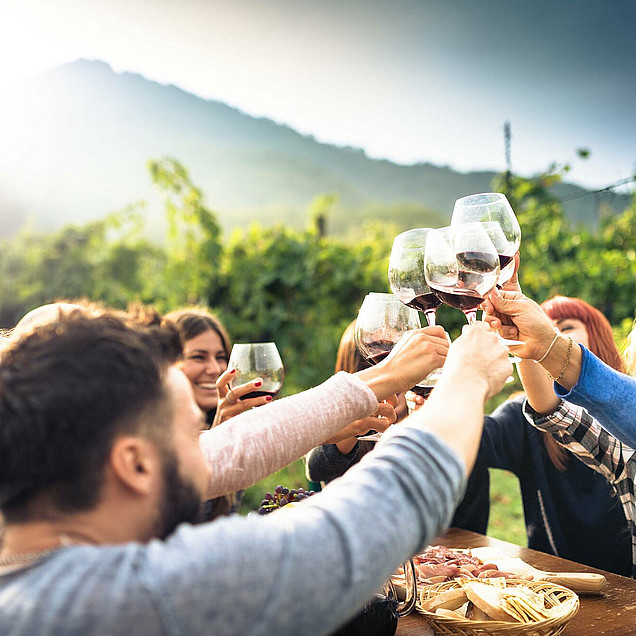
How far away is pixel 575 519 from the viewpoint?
113 inches

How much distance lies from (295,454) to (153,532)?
21.7 inches

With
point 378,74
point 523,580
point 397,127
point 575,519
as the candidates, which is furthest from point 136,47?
point 523,580

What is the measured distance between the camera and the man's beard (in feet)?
3.06

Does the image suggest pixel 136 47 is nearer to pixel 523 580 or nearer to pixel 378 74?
pixel 378 74

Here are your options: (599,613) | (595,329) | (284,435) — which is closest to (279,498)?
(284,435)

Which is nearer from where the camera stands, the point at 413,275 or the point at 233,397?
the point at 413,275

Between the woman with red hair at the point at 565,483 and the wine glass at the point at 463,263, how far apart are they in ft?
5.27

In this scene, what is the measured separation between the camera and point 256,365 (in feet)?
7.53

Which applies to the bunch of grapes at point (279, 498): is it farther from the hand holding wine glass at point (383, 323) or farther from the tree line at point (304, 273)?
the tree line at point (304, 273)

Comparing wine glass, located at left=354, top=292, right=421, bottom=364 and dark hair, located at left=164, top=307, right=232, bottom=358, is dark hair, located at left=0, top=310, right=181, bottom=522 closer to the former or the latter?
wine glass, located at left=354, top=292, right=421, bottom=364

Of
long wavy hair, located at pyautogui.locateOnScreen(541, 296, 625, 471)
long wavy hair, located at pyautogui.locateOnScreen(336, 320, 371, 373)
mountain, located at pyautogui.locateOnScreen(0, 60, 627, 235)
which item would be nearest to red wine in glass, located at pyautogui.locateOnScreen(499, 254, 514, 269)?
long wavy hair, located at pyautogui.locateOnScreen(336, 320, 371, 373)

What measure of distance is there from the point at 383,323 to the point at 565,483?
172 cm

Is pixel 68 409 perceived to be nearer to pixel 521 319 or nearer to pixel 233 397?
pixel 521 319

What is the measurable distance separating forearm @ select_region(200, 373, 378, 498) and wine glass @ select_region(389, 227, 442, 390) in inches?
8.6
